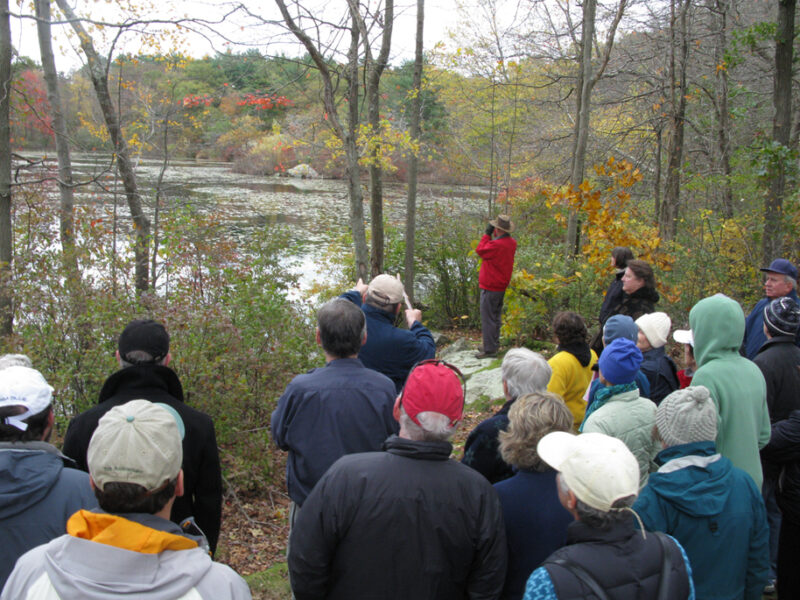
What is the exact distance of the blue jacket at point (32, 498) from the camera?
6.30 feet

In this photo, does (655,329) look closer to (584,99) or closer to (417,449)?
(417,449)

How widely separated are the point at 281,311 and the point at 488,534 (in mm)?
4375

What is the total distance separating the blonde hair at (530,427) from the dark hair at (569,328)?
5.49ft

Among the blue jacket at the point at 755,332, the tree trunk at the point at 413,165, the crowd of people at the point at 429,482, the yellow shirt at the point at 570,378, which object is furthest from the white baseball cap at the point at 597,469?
the tree trunk at the point at 413,165

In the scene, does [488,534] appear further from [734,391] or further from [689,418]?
[734,391]

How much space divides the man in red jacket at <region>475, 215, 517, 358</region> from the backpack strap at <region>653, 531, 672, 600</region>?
19.7 feet

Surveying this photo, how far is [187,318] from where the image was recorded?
521cm

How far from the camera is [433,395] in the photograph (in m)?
A: 2.05

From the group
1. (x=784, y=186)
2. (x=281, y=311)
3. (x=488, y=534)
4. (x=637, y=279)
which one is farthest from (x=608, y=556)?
(x=784, y=186)

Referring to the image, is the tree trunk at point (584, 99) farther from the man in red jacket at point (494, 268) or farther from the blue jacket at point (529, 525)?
the blue jacket at point (529, 525)

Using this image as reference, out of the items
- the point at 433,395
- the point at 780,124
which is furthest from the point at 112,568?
the point at 780,124

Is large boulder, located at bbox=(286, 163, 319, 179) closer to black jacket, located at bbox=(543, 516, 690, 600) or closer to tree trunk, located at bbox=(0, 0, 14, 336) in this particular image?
tree trunk, located at bbox=(0, 0, 14, 336)

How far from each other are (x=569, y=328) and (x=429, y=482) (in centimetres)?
231

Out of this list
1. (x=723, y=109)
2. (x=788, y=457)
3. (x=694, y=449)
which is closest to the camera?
(x=694, y=449)
